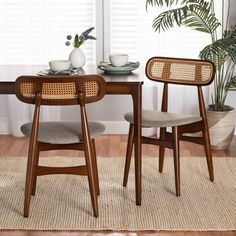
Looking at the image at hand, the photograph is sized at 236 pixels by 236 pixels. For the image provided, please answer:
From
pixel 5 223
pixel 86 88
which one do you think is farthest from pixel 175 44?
pixel 5 223

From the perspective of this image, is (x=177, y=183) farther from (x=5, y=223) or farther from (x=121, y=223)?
(x=5, y=223)

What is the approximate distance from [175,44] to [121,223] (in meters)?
2.10

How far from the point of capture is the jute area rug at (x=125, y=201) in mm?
2988

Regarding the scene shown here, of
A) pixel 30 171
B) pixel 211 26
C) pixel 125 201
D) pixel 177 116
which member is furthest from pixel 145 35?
pixel 30 171

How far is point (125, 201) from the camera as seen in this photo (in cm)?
329

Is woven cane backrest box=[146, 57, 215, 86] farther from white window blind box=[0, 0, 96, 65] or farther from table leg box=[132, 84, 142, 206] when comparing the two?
white window blind box=[0, 0, 96, 65]

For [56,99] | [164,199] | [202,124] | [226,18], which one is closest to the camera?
[56,99]

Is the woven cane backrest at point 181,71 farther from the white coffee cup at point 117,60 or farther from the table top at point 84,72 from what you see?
the white coffee cup at point 117,60

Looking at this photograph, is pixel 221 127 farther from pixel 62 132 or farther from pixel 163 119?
pixel 62 132

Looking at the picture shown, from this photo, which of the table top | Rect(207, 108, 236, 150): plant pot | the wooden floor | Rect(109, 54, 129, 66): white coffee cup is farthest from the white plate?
Rect(207, 108, 236, 150): plant pot

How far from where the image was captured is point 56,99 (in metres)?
2.90

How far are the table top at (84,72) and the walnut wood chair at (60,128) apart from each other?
17cm

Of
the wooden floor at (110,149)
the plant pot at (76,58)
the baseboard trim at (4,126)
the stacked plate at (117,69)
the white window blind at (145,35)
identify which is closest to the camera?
the stacked plate at (117,69)

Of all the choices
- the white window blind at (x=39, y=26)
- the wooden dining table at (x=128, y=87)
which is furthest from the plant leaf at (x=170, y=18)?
the wooden dining table at (x=128, y=87)
